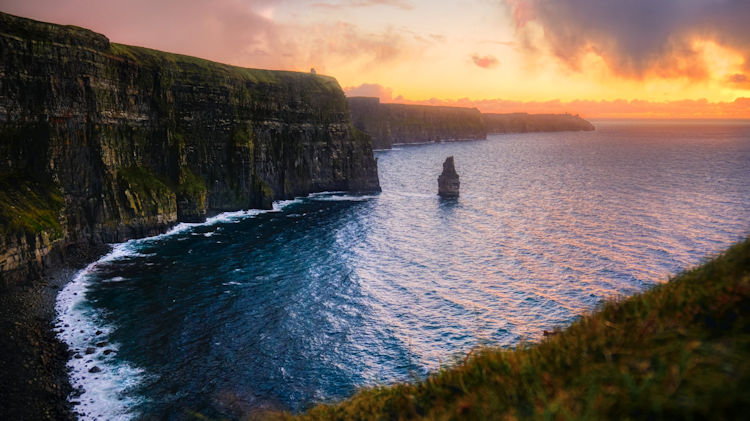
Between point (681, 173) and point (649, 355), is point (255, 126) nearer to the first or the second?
point (649, 355)

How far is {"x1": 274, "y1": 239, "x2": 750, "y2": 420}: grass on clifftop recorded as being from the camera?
6.29m

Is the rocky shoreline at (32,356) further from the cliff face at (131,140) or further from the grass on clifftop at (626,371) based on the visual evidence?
the grass on clifftop at (626,371)

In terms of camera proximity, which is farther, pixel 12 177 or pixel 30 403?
pixel 12 177

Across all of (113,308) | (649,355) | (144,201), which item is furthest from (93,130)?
(649,355)

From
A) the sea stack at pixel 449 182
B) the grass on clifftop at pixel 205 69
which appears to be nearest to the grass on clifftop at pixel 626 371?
the grass on clifftop at pixel 205 69

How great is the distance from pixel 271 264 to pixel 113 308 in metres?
17.9

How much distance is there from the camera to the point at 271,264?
53.0 metres

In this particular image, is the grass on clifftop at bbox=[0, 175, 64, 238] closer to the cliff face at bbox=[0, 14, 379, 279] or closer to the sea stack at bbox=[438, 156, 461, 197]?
the cliff face at bbox=[0, 14, 379, 279]

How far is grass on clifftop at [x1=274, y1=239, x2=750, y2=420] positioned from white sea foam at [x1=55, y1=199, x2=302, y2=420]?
22168 millimetres

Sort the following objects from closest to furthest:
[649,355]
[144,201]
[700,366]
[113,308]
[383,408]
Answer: [700,366], [649,355], [383,408], [113,308], [144,201]

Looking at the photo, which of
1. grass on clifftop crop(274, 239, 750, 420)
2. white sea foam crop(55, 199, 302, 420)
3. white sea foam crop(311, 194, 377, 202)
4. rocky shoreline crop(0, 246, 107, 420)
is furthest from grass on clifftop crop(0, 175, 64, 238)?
white sea foam crop(311, 194, 377, 202)

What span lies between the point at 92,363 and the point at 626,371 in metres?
34.9

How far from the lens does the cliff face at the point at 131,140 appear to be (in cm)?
4884

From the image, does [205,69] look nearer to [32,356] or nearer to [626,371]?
[32,356]
